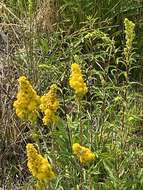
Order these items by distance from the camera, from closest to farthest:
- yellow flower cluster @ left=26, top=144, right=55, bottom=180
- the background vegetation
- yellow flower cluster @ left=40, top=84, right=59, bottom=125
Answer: yellow flower cluster @ left=26, top=144, right=55, bottom=180, yellow flower cluster @ left=40, top=84, right=59, bottom=125, the background vegetation

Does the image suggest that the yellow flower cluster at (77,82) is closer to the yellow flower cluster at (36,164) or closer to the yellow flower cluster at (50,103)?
the yellow flower cluster at (50,103)

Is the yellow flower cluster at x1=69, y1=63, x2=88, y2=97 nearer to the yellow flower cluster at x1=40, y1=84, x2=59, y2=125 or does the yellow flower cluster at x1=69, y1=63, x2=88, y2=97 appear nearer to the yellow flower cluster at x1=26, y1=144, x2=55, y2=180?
the yellow flower cluster at x1=40, y1=84, x2=59, y2=125

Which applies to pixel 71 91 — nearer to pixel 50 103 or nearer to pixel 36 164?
pixel 50 103

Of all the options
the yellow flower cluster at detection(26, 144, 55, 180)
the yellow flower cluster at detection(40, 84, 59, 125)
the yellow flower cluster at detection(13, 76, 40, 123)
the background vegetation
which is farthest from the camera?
the background vegetation

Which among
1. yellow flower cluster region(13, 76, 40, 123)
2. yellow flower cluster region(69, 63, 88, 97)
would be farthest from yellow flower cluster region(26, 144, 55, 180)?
yellow flower cluster region(69, 63, 88, 97)

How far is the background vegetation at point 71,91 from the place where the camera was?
2.60 meters

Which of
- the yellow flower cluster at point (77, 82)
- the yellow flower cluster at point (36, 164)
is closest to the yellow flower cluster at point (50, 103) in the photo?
the yellow flower cluster at point (77, 82)

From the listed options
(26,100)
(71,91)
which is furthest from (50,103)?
(71,91)

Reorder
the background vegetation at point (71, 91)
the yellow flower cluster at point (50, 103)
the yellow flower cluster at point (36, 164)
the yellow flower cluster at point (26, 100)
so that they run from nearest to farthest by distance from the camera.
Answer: the yellow flower cluster at point (36, 164) < the yellow flower cluster at point (26, 100) < the yellow flower cluster at point (50, 103) < the background vegetation at point (71, 91)

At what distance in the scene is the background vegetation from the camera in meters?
2.60

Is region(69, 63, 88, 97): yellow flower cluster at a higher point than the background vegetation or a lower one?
higher

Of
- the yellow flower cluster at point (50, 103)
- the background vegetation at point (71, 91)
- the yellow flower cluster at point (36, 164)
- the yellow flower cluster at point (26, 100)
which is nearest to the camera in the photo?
the yellow flower cluster at point (36, 164)

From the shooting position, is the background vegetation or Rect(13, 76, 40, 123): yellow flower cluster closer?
Rect(13, 76, 40, 123): yellow flower cluster

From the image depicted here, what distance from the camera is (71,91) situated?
3.36 metres
